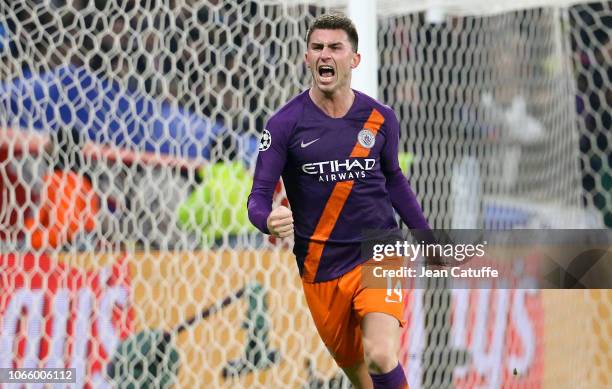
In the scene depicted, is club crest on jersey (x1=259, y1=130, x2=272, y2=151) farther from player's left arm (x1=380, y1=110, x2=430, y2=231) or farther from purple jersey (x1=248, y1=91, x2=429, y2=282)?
player's left arm (x1=380, y1=110, x2=430, y2=231)

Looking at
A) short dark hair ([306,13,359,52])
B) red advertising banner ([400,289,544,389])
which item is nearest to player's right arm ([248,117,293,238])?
short dark hair ([306,13,359,52])

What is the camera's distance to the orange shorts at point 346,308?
356 cm

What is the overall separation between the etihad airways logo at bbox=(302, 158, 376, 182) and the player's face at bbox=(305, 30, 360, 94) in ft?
0.92

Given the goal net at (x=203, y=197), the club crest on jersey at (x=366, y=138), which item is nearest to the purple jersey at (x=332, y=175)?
the club crest on jersey at (x=366, y=138)

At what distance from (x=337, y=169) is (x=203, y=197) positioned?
1905 millimetres

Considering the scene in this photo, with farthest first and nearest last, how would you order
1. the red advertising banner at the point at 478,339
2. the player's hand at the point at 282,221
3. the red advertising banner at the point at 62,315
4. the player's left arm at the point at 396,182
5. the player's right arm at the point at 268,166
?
the red advertising banner at the point at 478,339, the red advertising banner at the point at 62,315, the player's left arm at the point at 396,182, the player's right arm at the point at 268,166, the player's hand at the point at 282,221

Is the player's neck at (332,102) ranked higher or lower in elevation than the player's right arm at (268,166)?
higher

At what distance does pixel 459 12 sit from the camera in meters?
5.77

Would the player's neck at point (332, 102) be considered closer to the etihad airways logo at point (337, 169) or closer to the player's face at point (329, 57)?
the player's face at point (329, 57)

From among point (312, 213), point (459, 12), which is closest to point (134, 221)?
point (312, 213)

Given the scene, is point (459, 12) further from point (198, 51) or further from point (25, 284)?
point (25, 284)

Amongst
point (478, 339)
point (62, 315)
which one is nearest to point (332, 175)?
point (62, 315)

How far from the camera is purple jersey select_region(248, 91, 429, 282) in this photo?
3.56 meters

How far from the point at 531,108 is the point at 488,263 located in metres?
1.86
